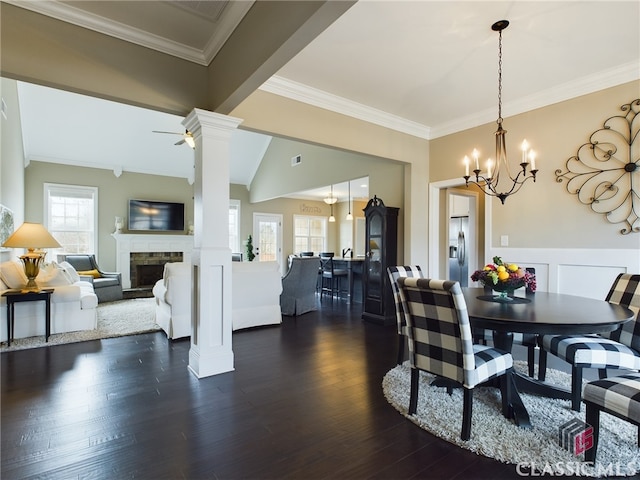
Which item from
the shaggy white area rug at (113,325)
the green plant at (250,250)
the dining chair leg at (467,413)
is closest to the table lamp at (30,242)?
the shaggy white area rug at (113,325)

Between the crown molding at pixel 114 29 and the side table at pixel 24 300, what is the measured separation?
3100 millimetres

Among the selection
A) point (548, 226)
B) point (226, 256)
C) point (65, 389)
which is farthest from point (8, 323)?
point (548, 226)

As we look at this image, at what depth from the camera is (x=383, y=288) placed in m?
4.95

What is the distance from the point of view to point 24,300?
12.8ft

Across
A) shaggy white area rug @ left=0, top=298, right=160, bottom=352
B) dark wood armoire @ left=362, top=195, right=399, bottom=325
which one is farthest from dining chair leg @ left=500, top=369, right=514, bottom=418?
shaggy white area rug @ left=0, top=298, right=160, bottom=352

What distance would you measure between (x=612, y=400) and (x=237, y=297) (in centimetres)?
393

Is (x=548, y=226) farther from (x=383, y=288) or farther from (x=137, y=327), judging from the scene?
(x=137, y=327)

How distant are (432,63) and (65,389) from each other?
4.36 metres

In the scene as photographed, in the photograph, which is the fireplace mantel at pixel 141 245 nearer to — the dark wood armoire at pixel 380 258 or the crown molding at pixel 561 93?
the dark wood armoire at pixel 380 258

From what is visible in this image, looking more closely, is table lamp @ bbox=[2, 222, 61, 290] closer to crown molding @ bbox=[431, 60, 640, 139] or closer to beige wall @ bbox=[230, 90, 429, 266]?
beige wall @ bbox=[230, 90, 429, 266]

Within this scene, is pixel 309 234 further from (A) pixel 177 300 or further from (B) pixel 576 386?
(B) pixel 576 386

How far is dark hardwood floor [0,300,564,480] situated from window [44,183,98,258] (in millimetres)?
4885

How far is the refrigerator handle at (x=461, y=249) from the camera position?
245 inches

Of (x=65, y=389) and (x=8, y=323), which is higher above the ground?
(x=8, y=323)
